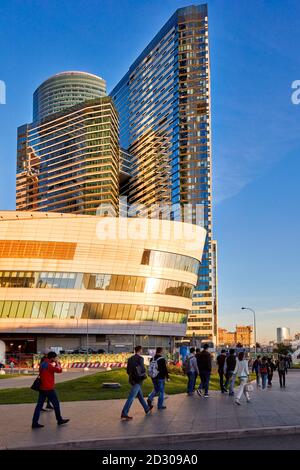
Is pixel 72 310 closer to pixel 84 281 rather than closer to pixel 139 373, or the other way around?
pixel 84 281

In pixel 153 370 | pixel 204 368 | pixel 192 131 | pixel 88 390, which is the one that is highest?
pixel 192 131

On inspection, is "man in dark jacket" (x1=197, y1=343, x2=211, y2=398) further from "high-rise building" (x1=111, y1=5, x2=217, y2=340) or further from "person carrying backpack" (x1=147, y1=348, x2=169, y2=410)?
"high-rise building" (x1=111, y1=5, x2=217, y2=340)

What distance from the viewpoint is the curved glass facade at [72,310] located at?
234ft

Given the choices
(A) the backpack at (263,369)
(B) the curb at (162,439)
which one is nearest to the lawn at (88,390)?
(A) the backpack at (263,369)

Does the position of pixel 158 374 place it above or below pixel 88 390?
above

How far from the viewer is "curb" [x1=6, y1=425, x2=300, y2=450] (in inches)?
447

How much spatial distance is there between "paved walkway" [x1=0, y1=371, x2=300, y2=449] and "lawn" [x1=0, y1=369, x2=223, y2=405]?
6.09 ft

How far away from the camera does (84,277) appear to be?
7194 centimetres

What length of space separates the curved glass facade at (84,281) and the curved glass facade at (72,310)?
2.18 meters

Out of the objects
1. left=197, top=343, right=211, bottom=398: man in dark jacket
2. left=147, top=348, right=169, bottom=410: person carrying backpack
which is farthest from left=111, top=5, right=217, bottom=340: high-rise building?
left=147, top=348, right=169, bottom=410: person carrying backpack

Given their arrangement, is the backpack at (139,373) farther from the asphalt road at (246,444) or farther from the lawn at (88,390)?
the lawn at (88,390)

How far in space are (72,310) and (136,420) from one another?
58.5 m

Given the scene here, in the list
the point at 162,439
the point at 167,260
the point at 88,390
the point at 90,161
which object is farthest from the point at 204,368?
the point at 90,161
